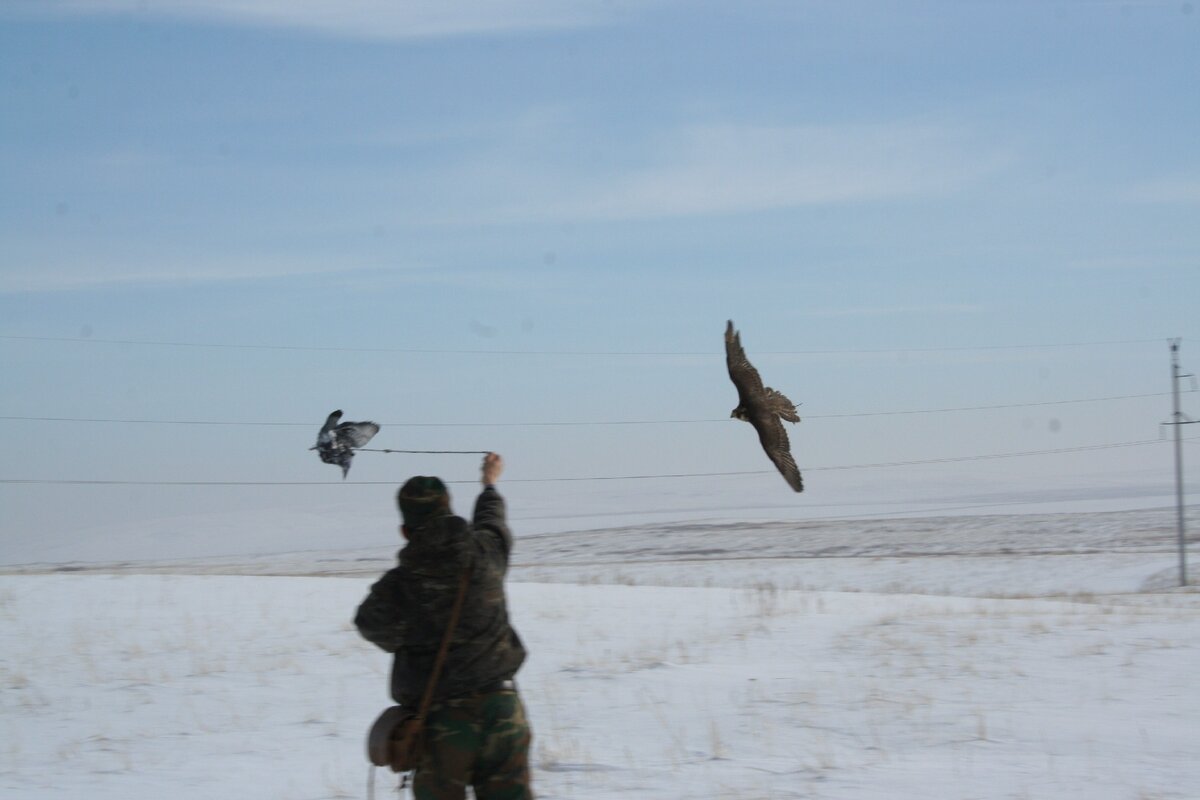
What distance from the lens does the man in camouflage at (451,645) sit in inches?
180

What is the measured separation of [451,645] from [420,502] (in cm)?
54

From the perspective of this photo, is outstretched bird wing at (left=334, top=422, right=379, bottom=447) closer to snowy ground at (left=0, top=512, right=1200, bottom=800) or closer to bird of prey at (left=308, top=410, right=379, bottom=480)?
bird of prey at (left=308, top=410, right=379, bottom=480)

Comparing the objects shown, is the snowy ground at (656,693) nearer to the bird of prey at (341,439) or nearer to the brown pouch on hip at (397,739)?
the brown pouch on hip at (397,739)

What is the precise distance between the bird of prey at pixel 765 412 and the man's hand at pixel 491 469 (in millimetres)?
1031

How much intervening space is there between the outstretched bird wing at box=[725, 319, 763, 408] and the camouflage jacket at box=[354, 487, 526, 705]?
1188 millimetres

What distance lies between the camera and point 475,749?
4.63 meters

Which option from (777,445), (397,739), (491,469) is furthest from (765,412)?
(397,739)

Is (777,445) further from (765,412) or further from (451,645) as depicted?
(451,645)

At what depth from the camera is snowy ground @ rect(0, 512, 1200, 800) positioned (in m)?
7.98

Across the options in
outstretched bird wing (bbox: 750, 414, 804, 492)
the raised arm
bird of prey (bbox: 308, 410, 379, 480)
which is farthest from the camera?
the raised arm

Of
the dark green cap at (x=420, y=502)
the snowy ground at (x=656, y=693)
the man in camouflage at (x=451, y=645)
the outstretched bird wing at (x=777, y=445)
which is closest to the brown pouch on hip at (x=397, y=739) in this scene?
the man in camouflage at (x=451, y=645)

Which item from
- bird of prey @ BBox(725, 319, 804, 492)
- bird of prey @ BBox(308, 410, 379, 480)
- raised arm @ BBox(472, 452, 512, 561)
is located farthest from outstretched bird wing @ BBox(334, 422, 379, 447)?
bird of prey @ BBox(725, 319, 804, 492)

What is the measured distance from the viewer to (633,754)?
873cm

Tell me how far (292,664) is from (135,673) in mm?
1565
